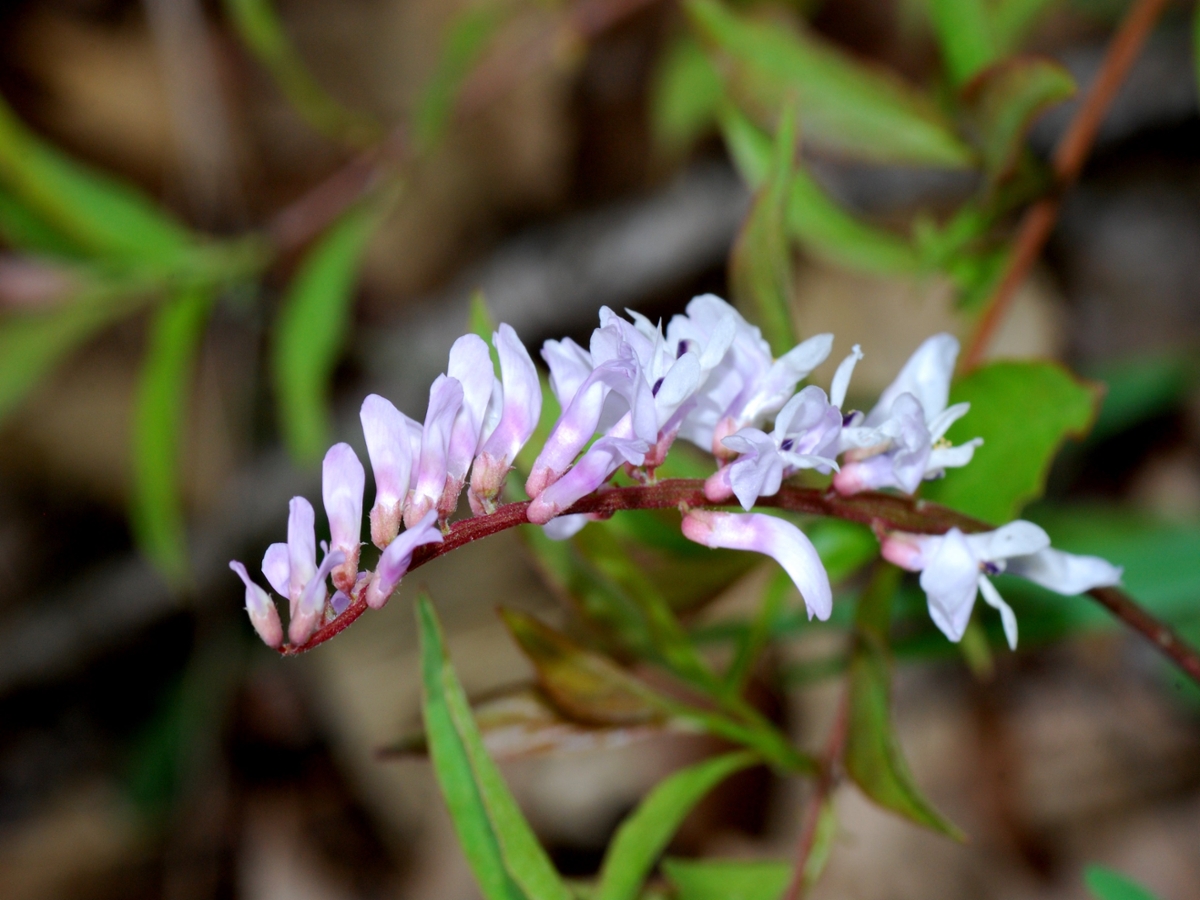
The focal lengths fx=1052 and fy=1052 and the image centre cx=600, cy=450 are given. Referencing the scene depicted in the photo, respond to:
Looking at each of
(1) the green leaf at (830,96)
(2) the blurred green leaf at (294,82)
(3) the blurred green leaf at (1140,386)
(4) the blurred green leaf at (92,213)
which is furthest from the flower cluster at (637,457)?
(3) the blurred green leaf at (1140,386)

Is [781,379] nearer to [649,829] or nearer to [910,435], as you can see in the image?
[910,435]

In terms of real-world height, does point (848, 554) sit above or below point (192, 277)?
below

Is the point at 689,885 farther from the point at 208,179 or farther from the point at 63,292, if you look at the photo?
the point at 208,179

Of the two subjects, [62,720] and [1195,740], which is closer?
[1195,740]

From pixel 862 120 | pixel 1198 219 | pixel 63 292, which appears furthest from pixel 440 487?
pixel 1198 219

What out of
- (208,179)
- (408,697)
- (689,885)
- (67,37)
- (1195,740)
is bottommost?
(1195,740)

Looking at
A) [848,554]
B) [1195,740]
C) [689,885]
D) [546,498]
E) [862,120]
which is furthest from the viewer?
[1195,740]

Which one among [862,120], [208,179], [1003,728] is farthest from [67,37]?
[1003,728]

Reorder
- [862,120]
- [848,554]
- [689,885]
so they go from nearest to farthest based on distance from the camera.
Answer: [689,885], [848,554], [862,120]
